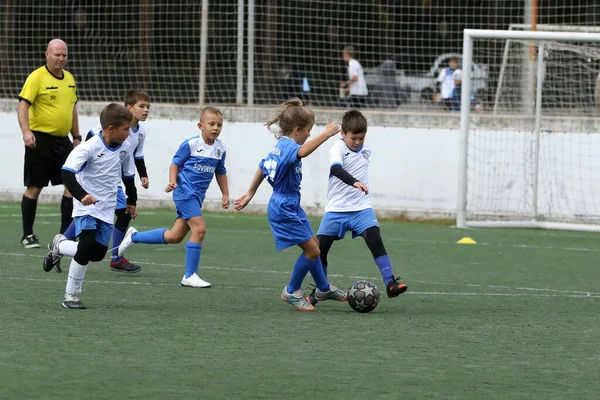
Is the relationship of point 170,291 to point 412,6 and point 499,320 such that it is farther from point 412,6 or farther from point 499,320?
point 412,6

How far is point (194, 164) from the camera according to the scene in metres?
9.85

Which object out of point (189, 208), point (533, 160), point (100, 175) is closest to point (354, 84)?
point (533, 160)

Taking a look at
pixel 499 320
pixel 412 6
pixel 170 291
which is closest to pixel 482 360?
pixel 499 320

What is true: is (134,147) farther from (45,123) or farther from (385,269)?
(385,269)

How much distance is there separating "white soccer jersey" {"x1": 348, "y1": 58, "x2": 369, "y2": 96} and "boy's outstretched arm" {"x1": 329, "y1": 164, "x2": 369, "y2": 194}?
9.41 metres

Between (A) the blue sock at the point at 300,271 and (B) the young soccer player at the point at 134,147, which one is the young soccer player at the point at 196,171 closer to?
(B) the young soccer player at the point at 134,147

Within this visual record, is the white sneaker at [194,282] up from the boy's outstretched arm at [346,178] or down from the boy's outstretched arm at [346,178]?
down

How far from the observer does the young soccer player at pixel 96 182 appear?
8070 mm

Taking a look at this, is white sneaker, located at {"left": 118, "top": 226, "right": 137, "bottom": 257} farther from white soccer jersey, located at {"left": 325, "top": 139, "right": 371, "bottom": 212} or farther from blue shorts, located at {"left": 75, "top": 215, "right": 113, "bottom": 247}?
white soccer jersey, located at {"left": 325, "top": 139, "right": 371, "bottom": 212}

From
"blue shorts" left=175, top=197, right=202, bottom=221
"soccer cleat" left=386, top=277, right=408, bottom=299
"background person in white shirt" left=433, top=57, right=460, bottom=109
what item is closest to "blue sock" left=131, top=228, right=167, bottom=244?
"blue shorts" left=175, top=197, right=202, bottom=221

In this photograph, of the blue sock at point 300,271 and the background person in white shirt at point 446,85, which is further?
the background person in white shirt at point 446,85

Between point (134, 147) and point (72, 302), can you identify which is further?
point (134, 147)

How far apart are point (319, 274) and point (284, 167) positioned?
33.2 inches

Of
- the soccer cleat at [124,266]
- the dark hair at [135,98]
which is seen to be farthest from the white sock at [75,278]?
the dark hair at [135,98]
